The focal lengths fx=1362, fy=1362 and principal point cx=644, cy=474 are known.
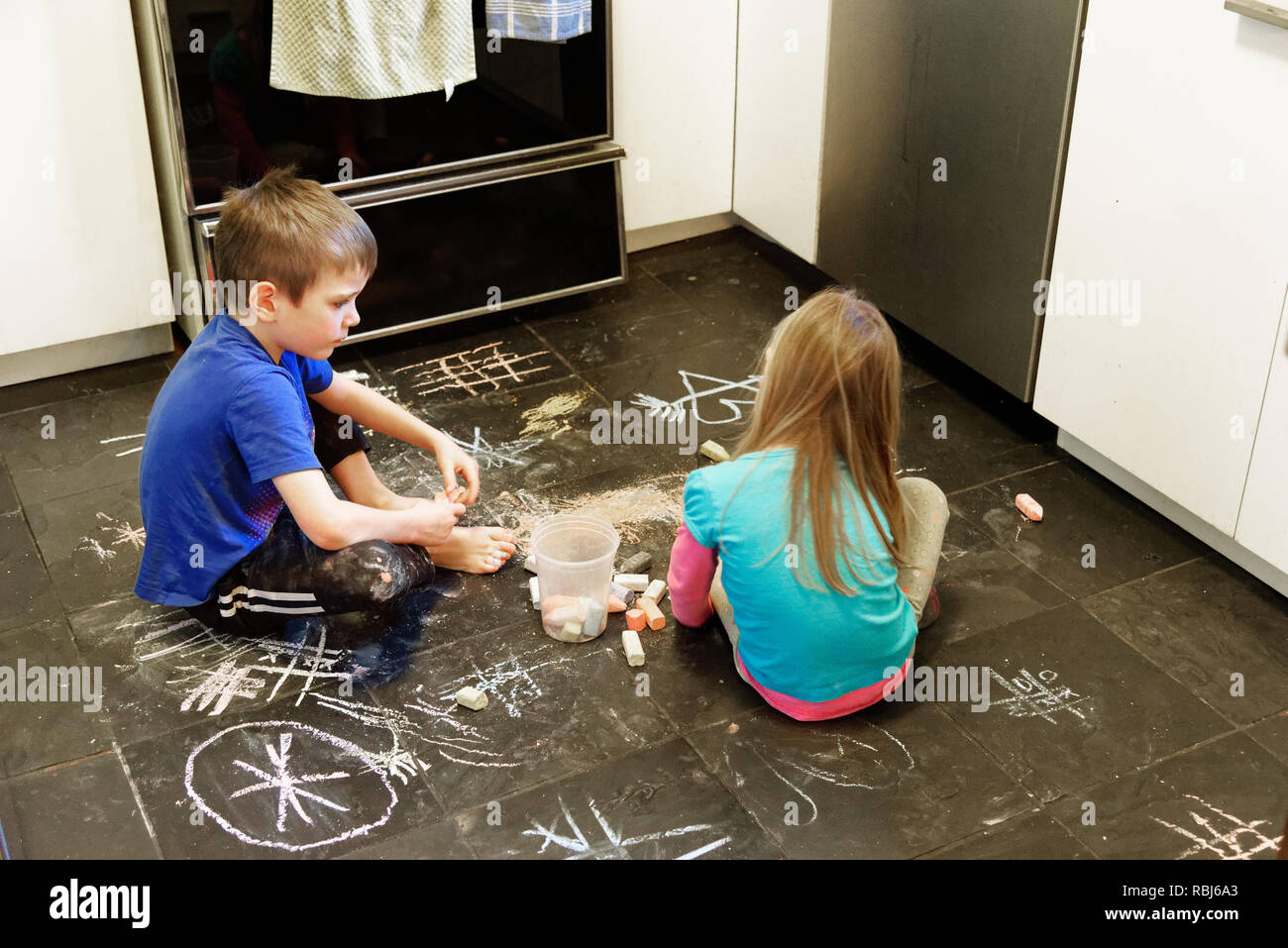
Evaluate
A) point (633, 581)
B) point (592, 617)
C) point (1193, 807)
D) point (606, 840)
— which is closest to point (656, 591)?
point (633, 581)

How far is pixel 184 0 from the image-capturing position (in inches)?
105

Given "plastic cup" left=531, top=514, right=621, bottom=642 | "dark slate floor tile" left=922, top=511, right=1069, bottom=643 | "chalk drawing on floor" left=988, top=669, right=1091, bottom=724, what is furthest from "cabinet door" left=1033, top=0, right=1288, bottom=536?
"plastic cup" left=531, top=514, right=621, bottom=642

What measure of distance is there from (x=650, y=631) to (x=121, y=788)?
89 centimetres

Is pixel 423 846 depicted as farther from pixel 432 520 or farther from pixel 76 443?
pixel 76 443

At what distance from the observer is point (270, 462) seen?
212 cm

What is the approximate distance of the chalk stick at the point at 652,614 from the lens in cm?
238

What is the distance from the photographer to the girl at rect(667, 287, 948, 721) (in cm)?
196

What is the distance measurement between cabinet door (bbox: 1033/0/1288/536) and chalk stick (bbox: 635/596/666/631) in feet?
3.19

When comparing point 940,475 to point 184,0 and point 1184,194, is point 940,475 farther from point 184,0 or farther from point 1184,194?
point 184,0

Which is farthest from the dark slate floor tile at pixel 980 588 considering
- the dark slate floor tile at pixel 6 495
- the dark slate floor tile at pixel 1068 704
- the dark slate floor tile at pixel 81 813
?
the dark slate floor tile at pixel 6 495

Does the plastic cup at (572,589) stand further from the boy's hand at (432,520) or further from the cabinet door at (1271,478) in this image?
the cabinet door at (1271,478)

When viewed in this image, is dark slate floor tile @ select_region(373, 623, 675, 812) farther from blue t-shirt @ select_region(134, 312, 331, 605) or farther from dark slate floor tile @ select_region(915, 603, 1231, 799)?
dark slate floor tile @ select_region(915, 603, 1231, 799)
